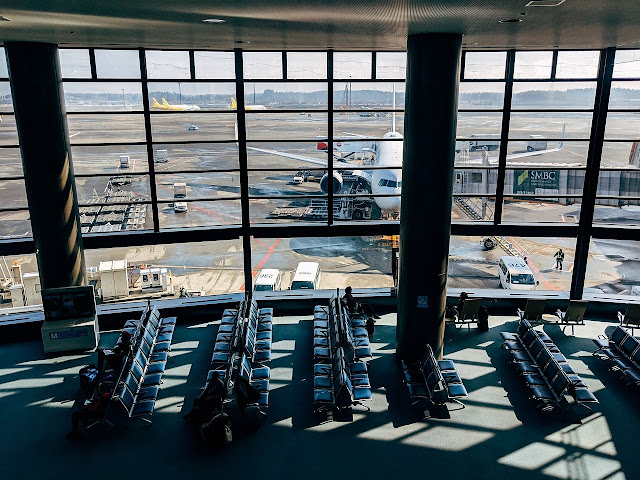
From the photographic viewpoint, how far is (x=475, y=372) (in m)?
9.86

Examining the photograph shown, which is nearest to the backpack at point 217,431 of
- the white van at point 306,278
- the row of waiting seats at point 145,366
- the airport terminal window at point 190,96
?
the row of waiting seats at point 145,366

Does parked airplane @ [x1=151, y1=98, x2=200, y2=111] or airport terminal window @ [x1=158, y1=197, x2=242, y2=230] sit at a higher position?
parked airplane @ [x1=151, y1=98, x2=200, y2=111]

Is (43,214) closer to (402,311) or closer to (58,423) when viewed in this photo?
(58,423)

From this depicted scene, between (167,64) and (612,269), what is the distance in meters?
18.5

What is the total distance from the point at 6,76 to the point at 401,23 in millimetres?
8278

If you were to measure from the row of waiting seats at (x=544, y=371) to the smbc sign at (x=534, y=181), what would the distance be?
19.5 ft

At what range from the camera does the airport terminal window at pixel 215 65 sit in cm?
1162

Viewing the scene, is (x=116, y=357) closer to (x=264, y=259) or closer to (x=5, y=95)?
(x=5, y=95)

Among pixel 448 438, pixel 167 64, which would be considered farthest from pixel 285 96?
pixel 448 438

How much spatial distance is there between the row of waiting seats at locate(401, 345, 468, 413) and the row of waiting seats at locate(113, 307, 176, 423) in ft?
14.0

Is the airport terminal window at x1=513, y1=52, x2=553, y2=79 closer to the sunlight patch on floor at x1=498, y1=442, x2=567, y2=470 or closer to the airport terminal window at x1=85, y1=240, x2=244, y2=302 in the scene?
the sunlight patch on floor at x1=498, y1=442, x2=567, y2=470

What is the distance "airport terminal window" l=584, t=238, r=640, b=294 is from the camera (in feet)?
65.4

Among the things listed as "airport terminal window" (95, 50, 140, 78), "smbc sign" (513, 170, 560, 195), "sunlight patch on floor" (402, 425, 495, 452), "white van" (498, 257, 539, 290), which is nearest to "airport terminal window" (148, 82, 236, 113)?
"airport terminal window" (95, 50, 140, 78)

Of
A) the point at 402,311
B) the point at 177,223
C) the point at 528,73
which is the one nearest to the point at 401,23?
the point at 402,311
